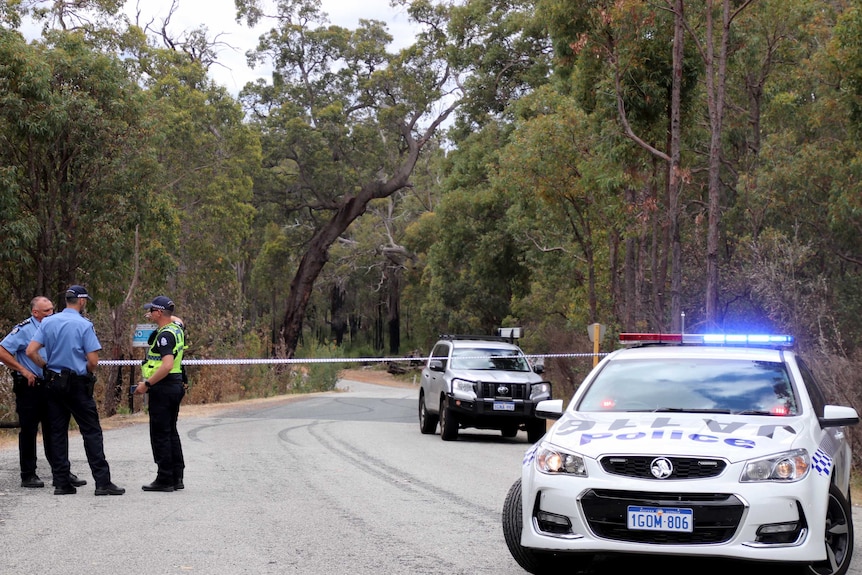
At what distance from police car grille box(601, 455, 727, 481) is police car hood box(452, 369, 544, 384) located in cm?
1212

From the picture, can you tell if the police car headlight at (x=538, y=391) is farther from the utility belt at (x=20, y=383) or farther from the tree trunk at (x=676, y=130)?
the utility belt at (x=20, y=383)

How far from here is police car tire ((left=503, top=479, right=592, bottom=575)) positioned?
7098mm

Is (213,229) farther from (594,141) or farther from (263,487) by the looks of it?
(263,487)

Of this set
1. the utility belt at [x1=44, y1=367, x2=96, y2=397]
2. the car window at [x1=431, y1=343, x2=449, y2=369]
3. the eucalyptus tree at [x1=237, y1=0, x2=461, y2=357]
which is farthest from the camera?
the eucalyptus tree at [x1=237, y1=0, x2=461, y2=357]

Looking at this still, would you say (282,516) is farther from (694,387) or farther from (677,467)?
(677,467)

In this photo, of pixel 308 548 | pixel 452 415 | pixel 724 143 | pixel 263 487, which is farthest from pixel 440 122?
pixel 308 548

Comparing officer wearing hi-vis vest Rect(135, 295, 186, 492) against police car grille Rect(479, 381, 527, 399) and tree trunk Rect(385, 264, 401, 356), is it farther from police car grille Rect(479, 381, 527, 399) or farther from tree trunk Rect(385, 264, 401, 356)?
tree trunk Rect(385, 264, 401, 356)

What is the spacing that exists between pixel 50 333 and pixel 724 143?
111 ft

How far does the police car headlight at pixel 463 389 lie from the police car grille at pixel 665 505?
12.1 m

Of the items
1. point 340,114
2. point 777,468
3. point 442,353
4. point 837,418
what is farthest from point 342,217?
point 777,468

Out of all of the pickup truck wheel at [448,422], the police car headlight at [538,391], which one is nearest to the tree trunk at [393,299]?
the pickup truck wheel at [448,422]

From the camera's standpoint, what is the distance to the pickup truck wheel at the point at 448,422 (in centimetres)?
1902


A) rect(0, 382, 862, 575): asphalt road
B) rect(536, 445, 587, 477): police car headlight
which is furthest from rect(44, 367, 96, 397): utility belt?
rect(536, 445, 587, 477): police car headlight

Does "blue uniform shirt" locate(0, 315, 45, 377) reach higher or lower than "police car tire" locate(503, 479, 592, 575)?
higher
